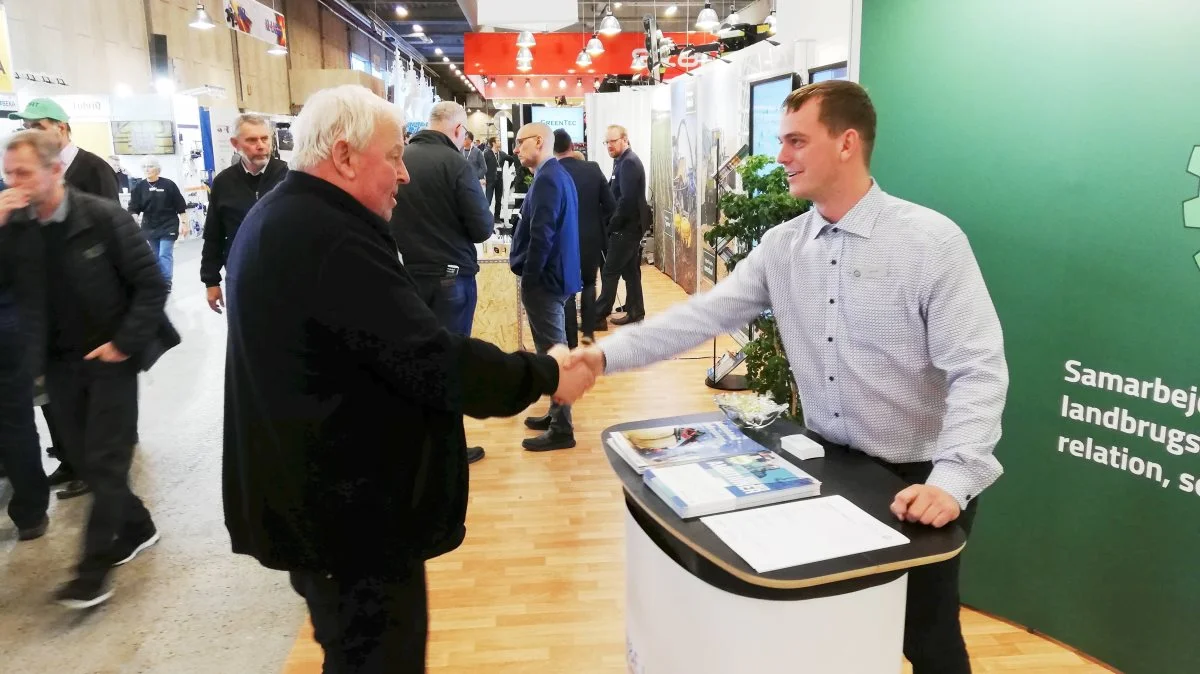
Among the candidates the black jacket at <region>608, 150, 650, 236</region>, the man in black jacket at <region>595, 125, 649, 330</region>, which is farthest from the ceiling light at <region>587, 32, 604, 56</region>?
the black jacket at <region>608, 150, 650, 236</region>

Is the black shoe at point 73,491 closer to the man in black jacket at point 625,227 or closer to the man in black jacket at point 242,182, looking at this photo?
the man in black jacket at point 242,182

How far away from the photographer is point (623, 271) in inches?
311

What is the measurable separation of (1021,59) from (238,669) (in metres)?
3.10

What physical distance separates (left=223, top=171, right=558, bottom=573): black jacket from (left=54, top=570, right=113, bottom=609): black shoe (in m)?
1.82

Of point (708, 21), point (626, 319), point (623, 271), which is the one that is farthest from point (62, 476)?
point (708, 21)

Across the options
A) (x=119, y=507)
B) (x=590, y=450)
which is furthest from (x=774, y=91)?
(x=119, y=507)

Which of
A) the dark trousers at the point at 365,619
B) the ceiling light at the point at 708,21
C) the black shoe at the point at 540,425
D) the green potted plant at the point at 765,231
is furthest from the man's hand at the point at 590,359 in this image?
the ceiling light at the point at 708,21

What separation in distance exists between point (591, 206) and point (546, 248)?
2021 millimetres

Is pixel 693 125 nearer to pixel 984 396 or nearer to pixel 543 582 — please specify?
pixel 543 582

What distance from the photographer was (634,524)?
1752 mm

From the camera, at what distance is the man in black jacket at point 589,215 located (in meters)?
5.84

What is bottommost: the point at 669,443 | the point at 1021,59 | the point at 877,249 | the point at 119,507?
the point at 119,507

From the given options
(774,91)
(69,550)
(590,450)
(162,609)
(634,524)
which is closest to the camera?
(634,524)

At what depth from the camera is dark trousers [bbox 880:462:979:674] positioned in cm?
172
